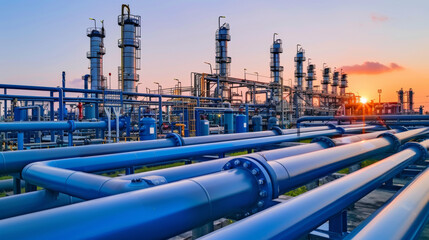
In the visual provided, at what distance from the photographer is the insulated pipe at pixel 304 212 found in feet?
3.96

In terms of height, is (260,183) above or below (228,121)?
below

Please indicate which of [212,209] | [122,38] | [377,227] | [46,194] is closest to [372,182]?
[377,227]

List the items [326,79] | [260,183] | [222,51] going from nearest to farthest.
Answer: [260,183] < [222,51] < [326,79]

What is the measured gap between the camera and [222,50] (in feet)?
80.4

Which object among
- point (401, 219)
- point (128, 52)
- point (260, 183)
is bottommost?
point (401, 219)

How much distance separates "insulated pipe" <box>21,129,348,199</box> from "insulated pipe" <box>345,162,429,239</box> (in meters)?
1.13

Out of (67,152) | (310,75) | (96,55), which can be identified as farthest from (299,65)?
(67,152)

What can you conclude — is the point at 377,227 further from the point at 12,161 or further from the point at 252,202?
the point at 12,161

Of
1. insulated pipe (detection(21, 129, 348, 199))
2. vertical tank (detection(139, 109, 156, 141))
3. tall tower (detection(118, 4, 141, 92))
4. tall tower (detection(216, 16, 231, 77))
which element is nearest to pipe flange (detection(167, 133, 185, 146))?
insulated pipe (detection(21, 129, 348, 199))

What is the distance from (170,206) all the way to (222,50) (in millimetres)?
23987

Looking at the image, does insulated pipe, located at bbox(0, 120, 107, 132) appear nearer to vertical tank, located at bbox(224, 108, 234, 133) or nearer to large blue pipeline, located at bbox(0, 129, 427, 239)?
large blue pipeline, located at bbox(0, 129, 427, 239)

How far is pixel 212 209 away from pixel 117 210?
520 mm

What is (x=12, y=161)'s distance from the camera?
8.55 ft

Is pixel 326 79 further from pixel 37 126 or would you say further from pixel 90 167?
pixel 90 167
